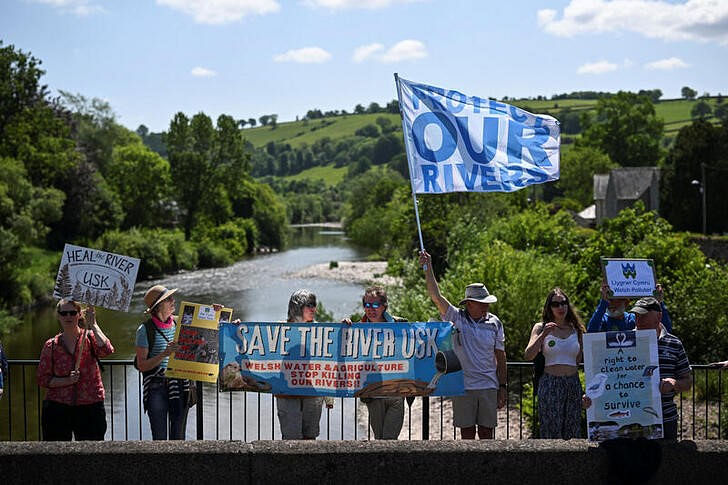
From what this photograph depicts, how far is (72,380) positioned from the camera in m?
7.61

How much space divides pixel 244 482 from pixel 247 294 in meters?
37.8

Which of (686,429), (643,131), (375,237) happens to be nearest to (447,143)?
(686,429)

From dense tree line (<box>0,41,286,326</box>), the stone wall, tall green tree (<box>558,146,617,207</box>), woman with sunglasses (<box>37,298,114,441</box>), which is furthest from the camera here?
tall green tree (<box>558,146,617,207</box>)

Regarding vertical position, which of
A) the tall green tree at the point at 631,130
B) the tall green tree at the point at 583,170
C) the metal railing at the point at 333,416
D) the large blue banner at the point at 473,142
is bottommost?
the metal railing at the point at 333,416

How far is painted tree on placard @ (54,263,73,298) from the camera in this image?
7.96 metres

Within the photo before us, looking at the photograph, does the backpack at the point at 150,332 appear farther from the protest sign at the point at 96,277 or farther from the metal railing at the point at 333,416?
the metal railing at the point at 333,416

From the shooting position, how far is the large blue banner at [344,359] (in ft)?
26.0

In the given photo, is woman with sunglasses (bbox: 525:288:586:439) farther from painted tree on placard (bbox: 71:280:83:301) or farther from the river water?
painted tree on placard (bbox: 71:280:83:301)

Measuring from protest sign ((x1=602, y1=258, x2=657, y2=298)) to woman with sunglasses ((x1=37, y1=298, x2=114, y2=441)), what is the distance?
15.4 ft

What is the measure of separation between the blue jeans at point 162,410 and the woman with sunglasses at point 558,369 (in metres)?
3.35

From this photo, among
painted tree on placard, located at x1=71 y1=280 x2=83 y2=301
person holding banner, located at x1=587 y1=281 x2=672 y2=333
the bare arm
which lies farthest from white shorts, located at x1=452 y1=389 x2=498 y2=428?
painted tree on placard, located at x1=71 y1=280 x2=83 y2=301

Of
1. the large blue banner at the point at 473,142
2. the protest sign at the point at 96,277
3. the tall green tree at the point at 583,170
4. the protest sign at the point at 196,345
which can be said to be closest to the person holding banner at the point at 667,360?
the large blue banner at the point at 473,142

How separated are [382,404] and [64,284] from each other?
10.7ft

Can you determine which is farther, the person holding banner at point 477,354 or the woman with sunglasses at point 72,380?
the person holding banner at point 477,354
